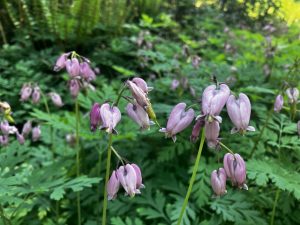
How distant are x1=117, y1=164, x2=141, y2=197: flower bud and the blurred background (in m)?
0.39

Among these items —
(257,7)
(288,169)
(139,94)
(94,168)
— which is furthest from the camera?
(257,7)

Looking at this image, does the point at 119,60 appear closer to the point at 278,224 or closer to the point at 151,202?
the point at 151,202

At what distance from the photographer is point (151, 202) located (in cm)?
260

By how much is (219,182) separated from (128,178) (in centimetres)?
40

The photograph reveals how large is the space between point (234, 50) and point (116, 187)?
15.8 feet

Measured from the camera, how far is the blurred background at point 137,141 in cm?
233

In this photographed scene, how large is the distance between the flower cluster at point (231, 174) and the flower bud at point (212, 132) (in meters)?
0.18

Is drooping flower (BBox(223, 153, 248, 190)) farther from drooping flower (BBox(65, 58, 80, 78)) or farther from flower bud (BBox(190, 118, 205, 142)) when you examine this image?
drooping flower (BBox(65, 58, 80, 78))

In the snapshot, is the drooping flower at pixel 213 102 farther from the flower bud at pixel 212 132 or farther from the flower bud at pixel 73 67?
the flower bud at pixel 73 67

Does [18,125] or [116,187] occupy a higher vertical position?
[116,187]

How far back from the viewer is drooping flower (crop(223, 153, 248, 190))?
5.22 ft

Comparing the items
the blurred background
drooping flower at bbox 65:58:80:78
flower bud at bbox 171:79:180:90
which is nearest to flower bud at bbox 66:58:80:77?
drooping flower at bbox 65:58:80:78

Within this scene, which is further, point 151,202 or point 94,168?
point 94,168

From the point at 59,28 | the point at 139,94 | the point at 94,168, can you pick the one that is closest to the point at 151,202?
the point at 94,168
